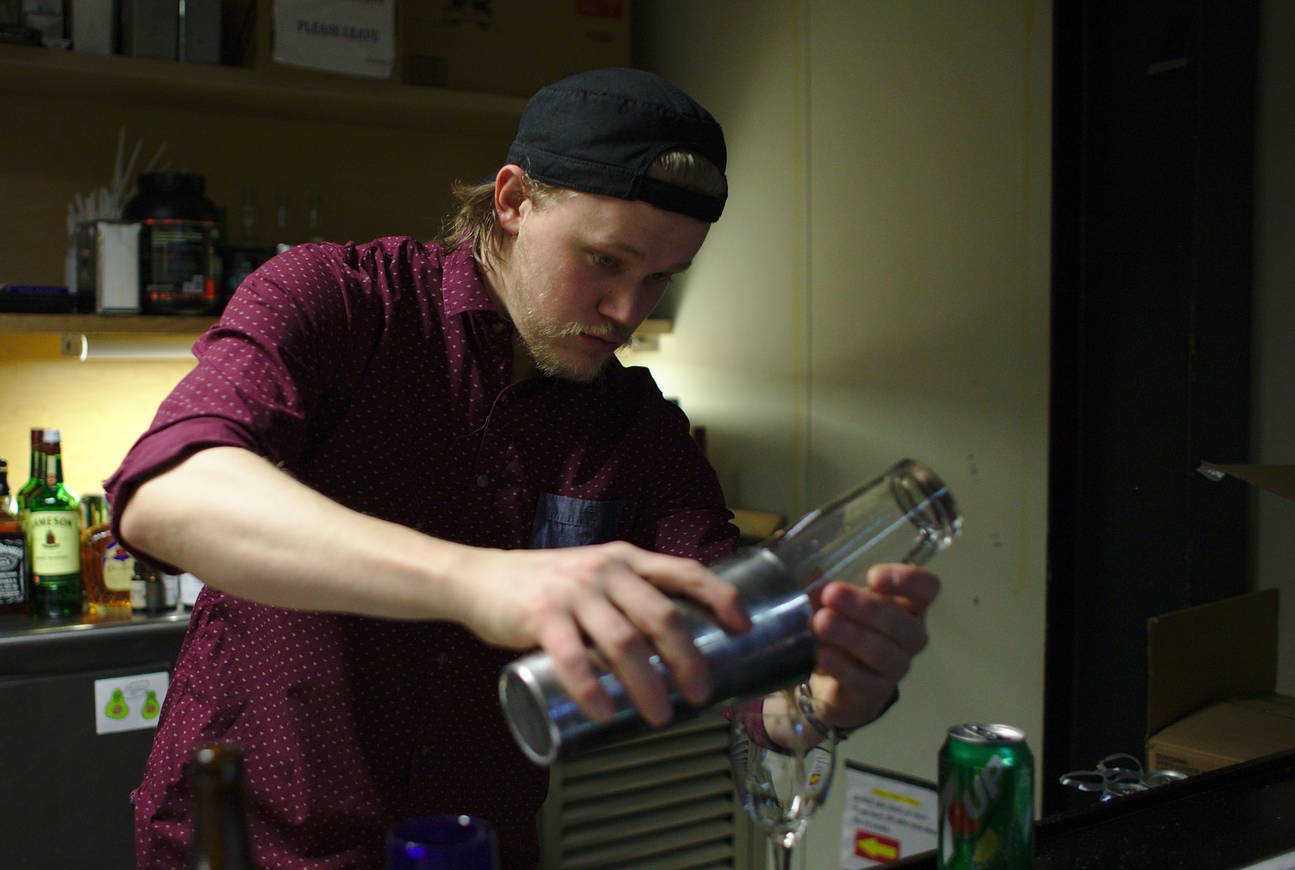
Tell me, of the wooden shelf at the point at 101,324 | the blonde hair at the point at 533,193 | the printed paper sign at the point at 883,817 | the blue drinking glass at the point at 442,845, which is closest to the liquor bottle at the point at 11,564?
the wooden shelf at the point at 101,324

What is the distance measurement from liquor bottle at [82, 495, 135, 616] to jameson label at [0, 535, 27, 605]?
142 mm

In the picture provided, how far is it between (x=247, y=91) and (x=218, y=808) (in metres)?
2.23

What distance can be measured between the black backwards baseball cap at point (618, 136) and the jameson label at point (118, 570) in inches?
59.4

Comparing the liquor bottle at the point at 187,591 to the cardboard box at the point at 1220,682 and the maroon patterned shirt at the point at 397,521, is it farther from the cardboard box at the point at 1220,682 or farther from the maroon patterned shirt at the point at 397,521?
the cardboard box at the point at 1220,682

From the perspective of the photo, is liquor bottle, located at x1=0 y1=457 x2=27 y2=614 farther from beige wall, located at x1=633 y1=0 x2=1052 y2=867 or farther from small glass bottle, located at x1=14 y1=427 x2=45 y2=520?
beige wall, located at x1=633 y1=0 x2=1052 y2=867

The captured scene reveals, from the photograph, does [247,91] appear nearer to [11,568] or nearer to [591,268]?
[11,568]

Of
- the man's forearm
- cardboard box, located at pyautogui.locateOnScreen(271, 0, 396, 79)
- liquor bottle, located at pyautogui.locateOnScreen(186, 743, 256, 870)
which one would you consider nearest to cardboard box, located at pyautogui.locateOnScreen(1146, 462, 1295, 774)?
the man's forearm

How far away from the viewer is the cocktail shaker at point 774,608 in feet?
1.88

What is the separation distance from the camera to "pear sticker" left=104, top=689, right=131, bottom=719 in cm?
204

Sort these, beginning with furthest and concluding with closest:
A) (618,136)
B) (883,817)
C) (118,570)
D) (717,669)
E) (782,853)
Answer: (883,817)
(118,570)
(618,136)
(782,853)
(717,669)

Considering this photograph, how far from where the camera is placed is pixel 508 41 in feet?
9.09

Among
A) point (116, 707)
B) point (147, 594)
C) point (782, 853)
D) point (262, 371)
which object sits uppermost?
point (262, 371)

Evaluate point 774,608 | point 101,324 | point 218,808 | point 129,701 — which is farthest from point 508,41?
point 218,808

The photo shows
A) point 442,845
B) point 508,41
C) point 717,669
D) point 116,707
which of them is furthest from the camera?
point 508,41
